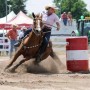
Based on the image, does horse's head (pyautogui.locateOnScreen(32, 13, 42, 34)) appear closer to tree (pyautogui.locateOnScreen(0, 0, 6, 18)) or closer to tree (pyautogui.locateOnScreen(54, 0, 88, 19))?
tree (pyautogui.locateOnScreen(0, 0, 6, 18))

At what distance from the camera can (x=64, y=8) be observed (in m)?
106

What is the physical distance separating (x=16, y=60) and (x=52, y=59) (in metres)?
1.44

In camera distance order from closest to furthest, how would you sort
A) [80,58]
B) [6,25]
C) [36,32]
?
[36,32], [80,58], [6,25]

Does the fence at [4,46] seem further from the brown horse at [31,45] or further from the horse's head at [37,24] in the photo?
the horse's head at [37,24]

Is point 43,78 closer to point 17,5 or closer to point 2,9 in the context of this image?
point 2,9

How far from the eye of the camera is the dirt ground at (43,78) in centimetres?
993

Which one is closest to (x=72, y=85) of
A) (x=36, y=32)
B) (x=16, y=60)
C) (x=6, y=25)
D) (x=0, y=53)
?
(x=36, y=32)

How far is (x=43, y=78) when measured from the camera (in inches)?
472

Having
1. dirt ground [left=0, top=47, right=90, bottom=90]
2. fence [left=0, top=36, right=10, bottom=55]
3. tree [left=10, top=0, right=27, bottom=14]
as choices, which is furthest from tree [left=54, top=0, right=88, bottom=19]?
dirt ground [left=0, top=47, right=90, bottom=90]

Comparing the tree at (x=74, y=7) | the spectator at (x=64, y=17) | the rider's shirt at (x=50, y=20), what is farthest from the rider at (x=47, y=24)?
the tree at (x=74, y=7)

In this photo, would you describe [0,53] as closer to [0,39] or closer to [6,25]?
[0,39]

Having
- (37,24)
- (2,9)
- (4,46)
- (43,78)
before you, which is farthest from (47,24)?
(2,9)

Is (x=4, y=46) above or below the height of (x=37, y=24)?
below

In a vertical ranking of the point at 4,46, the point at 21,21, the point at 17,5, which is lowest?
the point at 4,46
